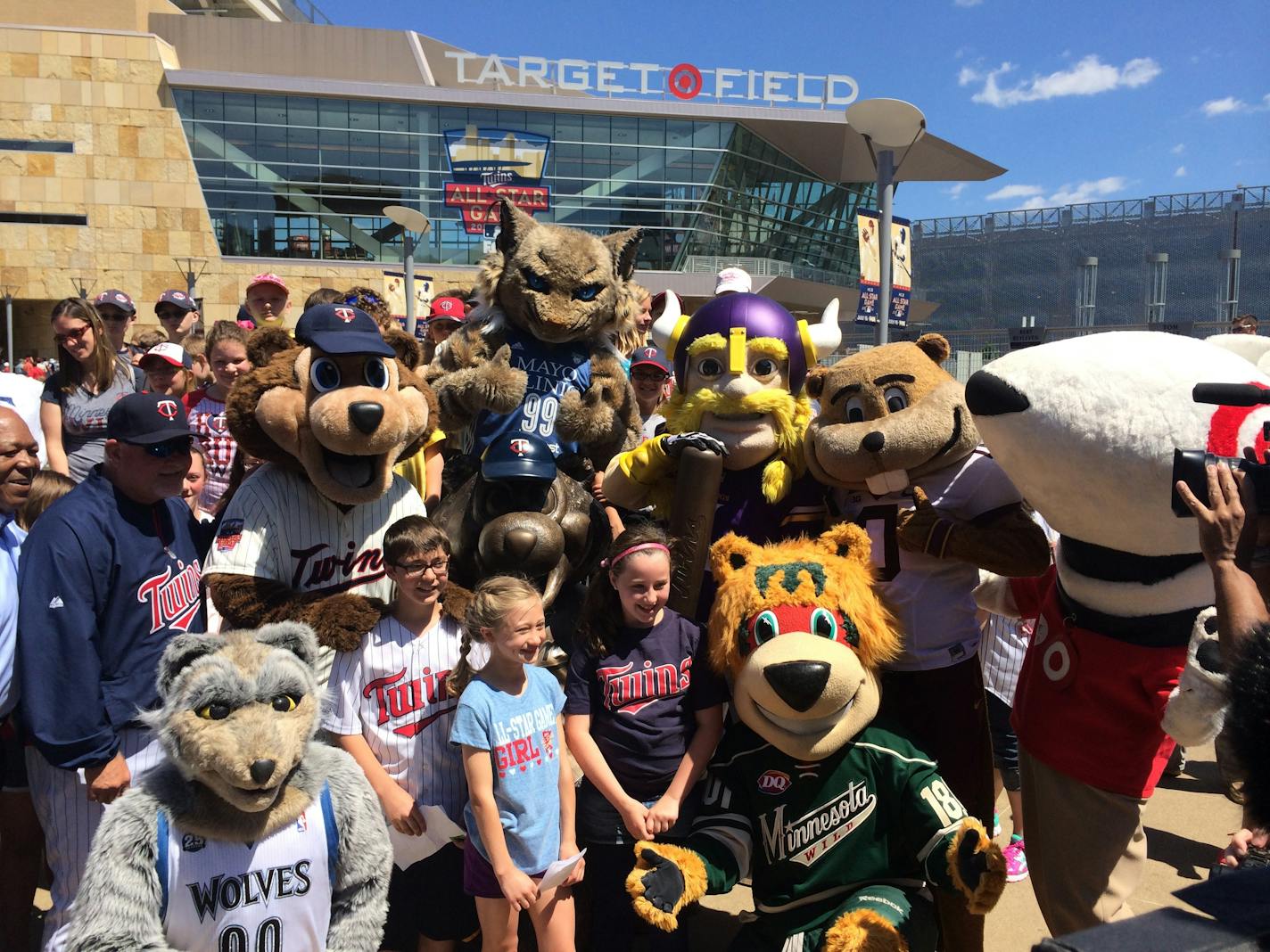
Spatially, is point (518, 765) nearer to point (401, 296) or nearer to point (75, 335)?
point (75, 335)

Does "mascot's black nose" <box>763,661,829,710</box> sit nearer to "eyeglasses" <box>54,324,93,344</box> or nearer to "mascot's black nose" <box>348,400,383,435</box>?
"mascot's black nose" <box>348,400,383,435</box>

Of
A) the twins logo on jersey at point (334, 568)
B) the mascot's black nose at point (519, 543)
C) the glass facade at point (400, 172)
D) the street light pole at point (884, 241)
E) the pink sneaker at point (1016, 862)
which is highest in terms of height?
the glass facade at point (400, 172)

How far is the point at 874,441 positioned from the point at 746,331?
842 mm

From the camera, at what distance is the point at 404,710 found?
9.78 ft

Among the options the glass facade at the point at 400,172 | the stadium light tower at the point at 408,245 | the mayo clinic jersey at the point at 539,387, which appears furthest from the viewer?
the glass facade at the point at 400,172

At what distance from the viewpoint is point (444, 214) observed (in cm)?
2992

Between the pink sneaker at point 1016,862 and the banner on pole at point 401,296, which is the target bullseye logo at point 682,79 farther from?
the pink sneaker at point 1016,862

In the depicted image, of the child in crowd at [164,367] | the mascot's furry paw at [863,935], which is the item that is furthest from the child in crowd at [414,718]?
the child in crowd at [164,367]

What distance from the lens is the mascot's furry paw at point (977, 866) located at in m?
2.41

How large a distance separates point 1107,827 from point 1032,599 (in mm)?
796

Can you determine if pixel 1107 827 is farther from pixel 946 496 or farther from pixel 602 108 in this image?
pixel 602 108

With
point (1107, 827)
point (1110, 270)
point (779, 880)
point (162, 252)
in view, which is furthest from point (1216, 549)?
point (1110, 270)

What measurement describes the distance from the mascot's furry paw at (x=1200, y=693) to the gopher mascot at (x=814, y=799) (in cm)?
56

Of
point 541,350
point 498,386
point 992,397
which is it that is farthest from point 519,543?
point 992,397
